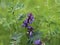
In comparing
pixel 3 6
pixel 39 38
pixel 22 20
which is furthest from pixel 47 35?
pixel 3 6

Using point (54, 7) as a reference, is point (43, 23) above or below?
below

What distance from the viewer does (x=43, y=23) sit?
162cm

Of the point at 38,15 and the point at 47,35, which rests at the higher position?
the point at 38,15

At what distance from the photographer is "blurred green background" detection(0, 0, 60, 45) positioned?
1.58 meters

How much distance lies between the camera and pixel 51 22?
163 centimetres

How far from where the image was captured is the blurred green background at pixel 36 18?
5.20 feet

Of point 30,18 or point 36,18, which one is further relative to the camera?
point 36,18

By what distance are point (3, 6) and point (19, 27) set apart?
8.8 inches

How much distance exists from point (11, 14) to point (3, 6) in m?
0.11

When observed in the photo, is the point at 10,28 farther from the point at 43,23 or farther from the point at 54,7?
the point at 54,7

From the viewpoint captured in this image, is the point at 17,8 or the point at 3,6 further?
the point at 3,6

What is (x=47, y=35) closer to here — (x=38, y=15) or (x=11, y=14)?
(x=38, y=15)

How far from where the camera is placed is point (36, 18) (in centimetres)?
163

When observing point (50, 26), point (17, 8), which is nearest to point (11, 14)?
point (17, 8)
